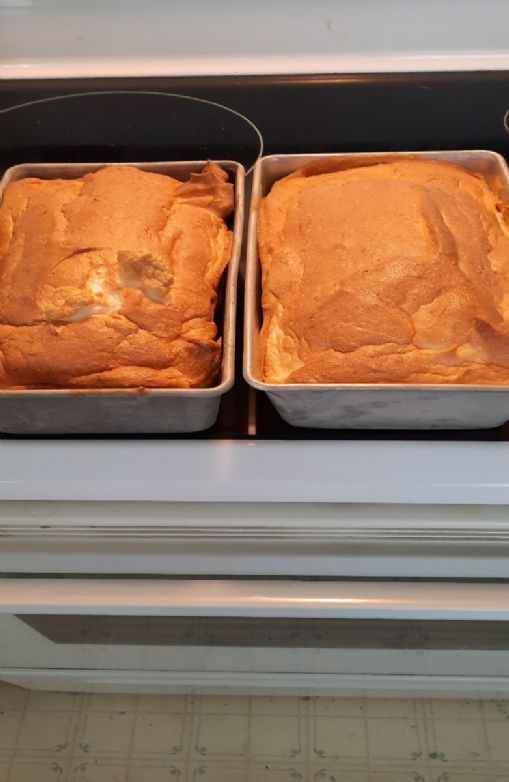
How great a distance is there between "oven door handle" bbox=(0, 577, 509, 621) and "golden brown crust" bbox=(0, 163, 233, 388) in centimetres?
29

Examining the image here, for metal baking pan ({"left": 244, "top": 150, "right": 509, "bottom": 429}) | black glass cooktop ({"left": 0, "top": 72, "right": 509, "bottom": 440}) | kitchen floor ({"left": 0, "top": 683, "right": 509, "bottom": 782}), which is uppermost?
black glass cooktop ({"left": 0, "top": 72, "right": 509, "bottom": 440})

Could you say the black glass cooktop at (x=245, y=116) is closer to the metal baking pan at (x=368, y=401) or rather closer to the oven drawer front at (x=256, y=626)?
the metal baking pan at (x=368, y=401)

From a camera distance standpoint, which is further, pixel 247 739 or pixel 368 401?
pixel 247 739

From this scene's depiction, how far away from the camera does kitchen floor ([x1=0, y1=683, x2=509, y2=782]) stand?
124 cm

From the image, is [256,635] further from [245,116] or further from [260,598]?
[245,116]

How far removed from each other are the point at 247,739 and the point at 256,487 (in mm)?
852

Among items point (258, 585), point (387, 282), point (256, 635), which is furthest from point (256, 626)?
point (387, 282)

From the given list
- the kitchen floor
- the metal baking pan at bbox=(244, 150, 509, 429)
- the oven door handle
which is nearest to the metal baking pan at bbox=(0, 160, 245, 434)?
the metal baking pan at bbox=(244, 150, 509, 429)

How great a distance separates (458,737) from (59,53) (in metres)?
1.38

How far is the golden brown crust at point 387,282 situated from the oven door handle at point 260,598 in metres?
0.29

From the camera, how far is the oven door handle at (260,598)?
31.2 inches

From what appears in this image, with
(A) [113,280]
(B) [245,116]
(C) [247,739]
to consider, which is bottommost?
(C) [247,739]

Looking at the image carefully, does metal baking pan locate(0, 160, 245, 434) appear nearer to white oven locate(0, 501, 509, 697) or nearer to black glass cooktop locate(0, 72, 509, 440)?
white oven locate(0, 501, 509, 697)

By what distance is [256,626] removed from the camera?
993 mm
